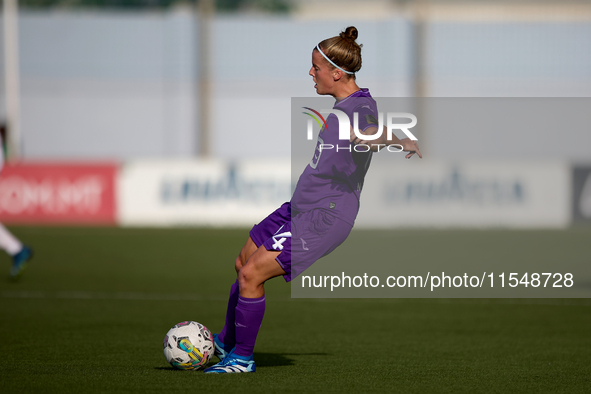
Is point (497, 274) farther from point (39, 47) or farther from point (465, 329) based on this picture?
point (39, 47)

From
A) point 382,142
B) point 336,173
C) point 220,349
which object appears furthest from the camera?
point 220,349

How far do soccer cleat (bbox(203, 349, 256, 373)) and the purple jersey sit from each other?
1.02 meters

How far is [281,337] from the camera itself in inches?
283

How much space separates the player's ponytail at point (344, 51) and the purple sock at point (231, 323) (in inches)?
63.9

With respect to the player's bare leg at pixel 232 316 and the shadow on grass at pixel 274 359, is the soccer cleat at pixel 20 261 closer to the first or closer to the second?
the shadow on grass at pixel 274 359

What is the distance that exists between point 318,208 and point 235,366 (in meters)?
1.14

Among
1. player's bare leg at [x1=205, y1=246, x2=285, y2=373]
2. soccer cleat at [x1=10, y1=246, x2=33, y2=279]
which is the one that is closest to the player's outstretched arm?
player's bare leg at [x1=205, y1=246, x2=285, y2=373]

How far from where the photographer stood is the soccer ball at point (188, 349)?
5566mm

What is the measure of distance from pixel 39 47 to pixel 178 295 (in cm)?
2252

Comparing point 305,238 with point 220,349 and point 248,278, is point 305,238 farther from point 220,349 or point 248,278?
point 220,349

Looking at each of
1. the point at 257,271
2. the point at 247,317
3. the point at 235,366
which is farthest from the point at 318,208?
the point at 235,366

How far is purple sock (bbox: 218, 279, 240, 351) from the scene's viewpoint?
5699mm

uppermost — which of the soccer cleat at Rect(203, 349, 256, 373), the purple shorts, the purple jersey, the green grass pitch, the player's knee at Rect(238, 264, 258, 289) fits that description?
the purple jersey

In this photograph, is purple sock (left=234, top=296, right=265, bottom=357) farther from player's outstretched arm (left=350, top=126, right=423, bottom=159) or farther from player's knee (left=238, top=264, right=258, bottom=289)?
player's outstretched arm (left=350, top=126, right=423, bottom=159)
